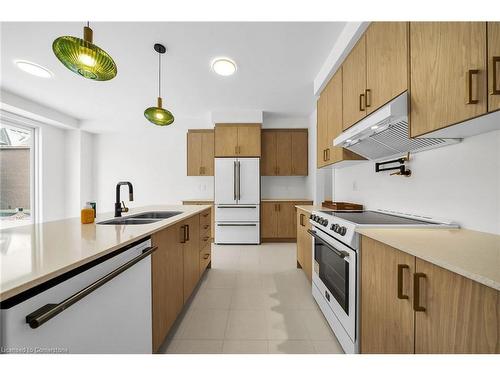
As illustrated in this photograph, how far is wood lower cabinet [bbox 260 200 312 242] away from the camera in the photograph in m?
4.40

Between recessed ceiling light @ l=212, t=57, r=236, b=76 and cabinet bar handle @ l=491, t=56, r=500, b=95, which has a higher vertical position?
recessed ceiling light @ l=212, t=57, r=236, b=76

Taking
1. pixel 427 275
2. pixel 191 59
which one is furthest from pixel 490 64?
pixel 191 59

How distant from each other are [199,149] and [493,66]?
447 cm

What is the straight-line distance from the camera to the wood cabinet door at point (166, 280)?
1.28 meters

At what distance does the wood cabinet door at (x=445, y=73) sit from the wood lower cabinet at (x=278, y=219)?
3280 millimetres

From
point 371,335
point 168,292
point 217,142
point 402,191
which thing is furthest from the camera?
point 217,142

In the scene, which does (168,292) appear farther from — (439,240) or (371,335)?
(439,240)

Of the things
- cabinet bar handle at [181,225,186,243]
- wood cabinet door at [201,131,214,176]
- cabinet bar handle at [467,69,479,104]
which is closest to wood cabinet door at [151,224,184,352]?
cabinet bar handle at [181,225,186,243]

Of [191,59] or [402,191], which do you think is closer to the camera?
[402,191]

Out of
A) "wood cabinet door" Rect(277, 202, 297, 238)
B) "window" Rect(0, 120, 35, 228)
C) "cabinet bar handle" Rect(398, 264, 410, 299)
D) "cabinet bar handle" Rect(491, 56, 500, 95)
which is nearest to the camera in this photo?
"cabinet bar handle" Rect(491, 56, 500, 95)

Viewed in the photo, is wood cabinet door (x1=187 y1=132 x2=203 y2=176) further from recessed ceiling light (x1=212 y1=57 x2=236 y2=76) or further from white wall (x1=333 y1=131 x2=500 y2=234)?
white wall (x1=333 y1=131 x2=500 y2=234)

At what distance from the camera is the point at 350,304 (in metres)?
1.34

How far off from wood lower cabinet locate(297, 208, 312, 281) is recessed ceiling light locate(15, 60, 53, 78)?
3875 millimetres

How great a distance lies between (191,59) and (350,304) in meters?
2.90
